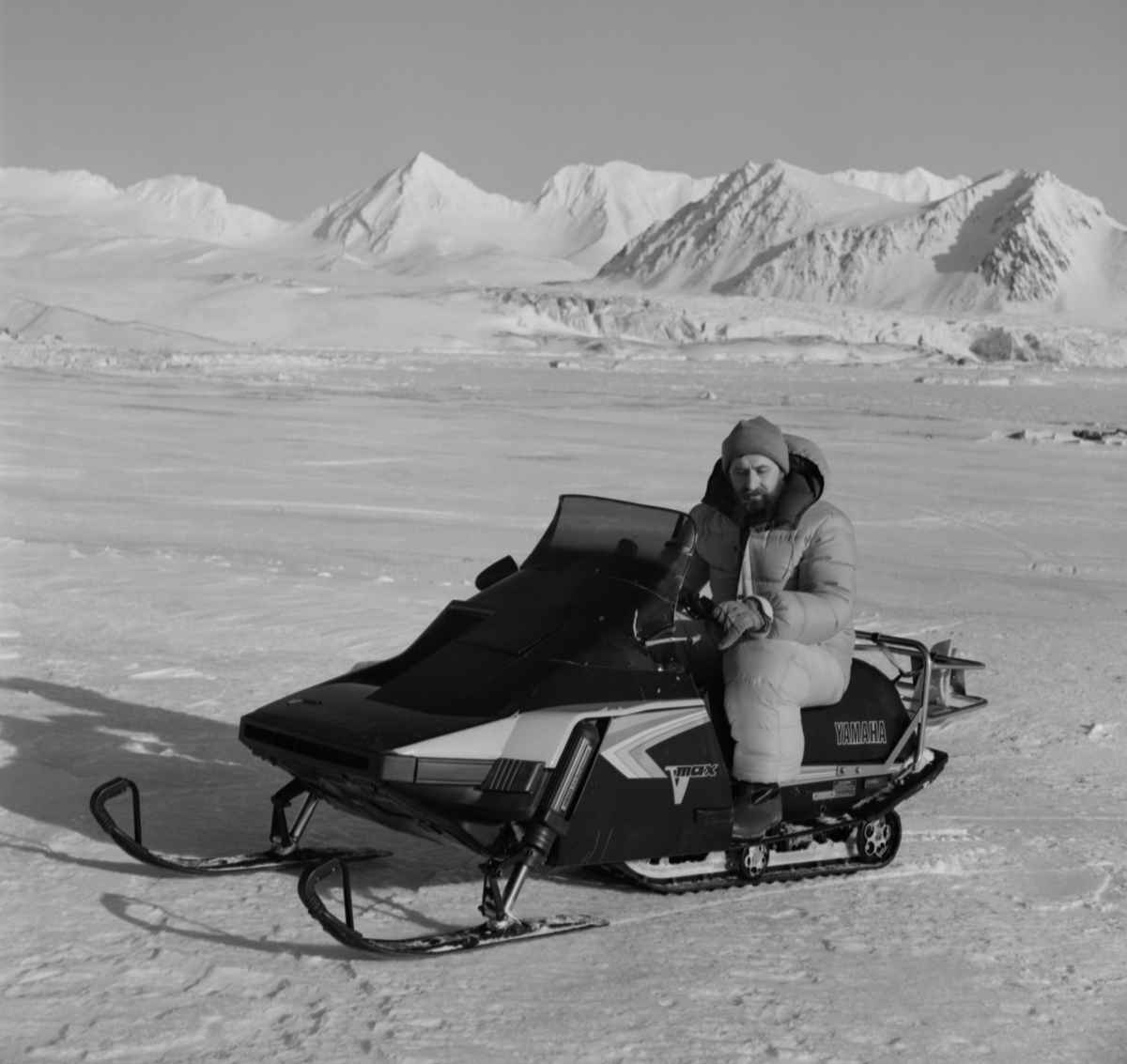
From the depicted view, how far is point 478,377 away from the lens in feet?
150

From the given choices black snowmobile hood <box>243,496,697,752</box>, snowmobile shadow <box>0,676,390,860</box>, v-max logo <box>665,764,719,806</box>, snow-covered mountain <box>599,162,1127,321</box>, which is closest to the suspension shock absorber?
black snowmobile hood <box>243,496,697,752</box>

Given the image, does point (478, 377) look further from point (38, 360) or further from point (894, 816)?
point (894, 816)

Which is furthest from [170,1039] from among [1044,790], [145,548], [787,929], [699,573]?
[145,548]

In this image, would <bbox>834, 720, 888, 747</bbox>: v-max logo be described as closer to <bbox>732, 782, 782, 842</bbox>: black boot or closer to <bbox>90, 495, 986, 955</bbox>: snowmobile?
<bbox>90, 495, 986, 955</bbox>: snowmobile

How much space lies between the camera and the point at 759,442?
4.22 meters

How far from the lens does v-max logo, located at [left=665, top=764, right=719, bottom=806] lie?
3938 mm

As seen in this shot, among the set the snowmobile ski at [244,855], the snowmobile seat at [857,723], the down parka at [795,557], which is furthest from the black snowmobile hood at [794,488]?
the snowmobile ski at [244,855]

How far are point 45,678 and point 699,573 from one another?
3.63 metres

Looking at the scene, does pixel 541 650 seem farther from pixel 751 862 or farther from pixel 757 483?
pixel 751 862

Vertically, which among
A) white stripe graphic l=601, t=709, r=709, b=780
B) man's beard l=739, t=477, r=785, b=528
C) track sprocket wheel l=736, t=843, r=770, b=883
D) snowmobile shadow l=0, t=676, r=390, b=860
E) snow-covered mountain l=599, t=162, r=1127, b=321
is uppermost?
snow-covered mountain l=599, t=162, r=1127, b=321

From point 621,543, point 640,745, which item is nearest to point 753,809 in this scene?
point 640,745

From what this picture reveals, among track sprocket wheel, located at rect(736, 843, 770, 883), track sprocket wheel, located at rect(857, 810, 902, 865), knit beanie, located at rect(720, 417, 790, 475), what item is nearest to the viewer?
knit beanie, located at rect(720, 417, 790, 475)

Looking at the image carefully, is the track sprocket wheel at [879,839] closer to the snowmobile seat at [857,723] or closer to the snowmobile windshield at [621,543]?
the snowmobile seat at [857,723]

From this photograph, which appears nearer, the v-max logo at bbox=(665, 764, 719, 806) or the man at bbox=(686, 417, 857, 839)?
the v-max logo at bbox=(665, 764, 719, 806)
